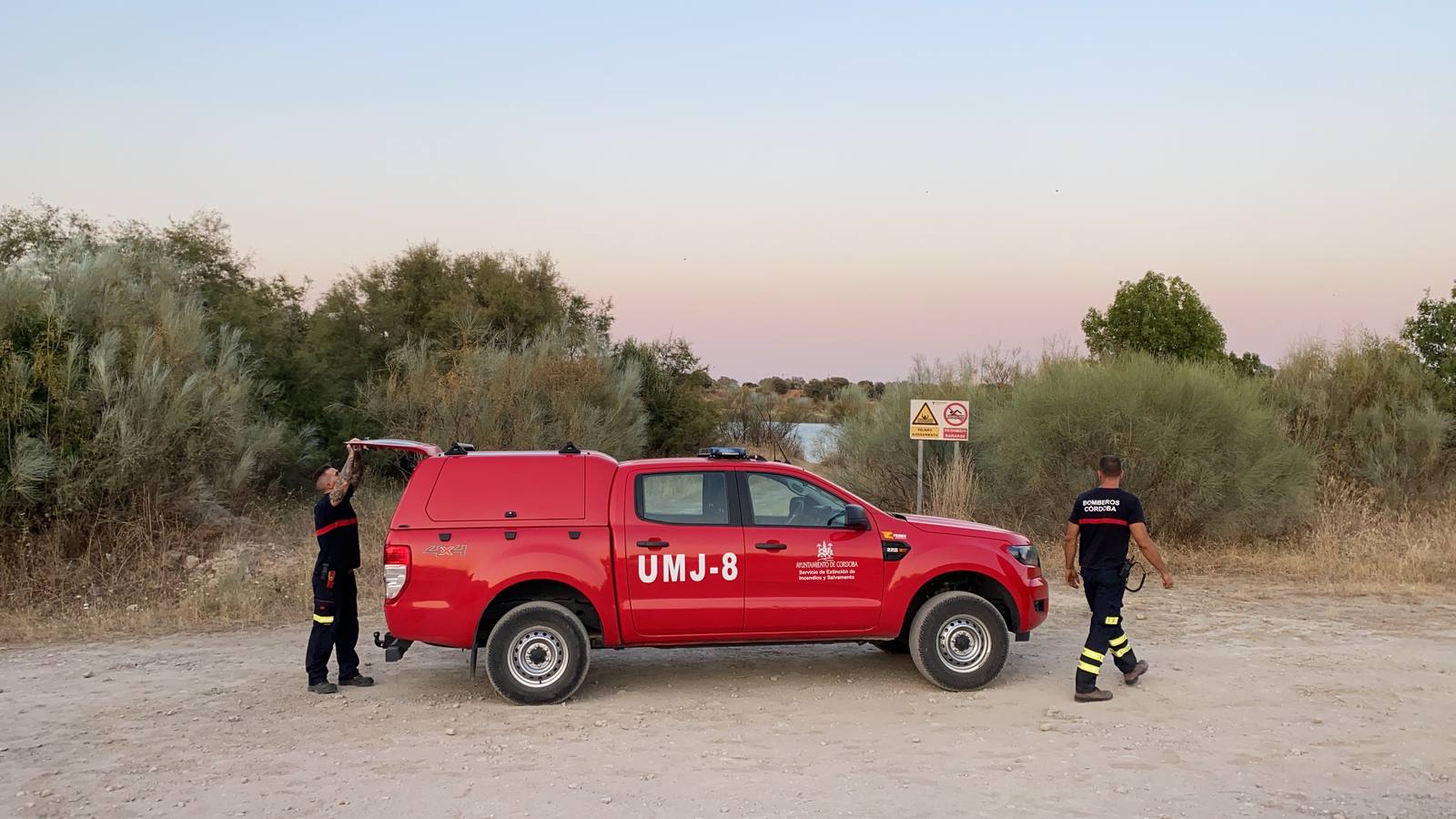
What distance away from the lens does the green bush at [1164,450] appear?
15555 millimetres

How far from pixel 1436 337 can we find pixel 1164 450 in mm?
10407

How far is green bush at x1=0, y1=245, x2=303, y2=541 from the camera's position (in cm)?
1370

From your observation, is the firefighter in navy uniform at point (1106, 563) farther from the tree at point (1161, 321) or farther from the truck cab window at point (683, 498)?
the tree at point (1161, 321)

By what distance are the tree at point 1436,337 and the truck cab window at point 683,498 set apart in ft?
61.3

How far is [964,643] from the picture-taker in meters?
8.23

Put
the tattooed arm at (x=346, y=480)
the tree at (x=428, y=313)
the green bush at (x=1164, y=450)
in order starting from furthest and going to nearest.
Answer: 1. the tree at (x=428, y=313)
2. the green bush at (x=1164, y=450)
3. the tattooed arm at (x=346, y=480)

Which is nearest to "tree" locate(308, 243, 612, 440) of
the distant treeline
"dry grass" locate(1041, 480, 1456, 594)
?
the distant treeline

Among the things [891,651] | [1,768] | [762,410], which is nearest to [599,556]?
[891,651]

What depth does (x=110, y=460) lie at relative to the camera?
1413cm

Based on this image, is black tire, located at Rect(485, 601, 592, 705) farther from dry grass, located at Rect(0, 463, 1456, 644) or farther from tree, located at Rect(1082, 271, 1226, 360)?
tree, located at Rect(1082, 271, 1226, 360)

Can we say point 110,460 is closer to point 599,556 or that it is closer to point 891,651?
point 599,556

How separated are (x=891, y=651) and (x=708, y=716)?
96.1 inches

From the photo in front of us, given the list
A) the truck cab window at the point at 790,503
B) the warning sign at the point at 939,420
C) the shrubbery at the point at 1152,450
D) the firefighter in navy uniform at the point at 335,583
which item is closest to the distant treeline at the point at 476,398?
the shrubbery at the point at 1152,450

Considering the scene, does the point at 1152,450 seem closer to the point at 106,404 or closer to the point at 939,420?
the point at 939,420
